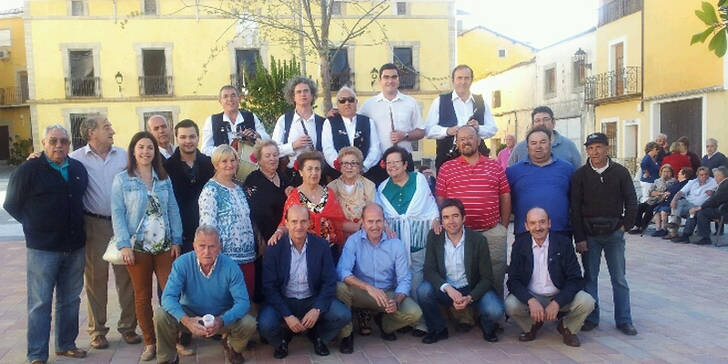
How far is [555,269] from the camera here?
4.86 metres

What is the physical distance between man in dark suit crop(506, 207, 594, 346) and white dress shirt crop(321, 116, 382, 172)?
57.8 inches

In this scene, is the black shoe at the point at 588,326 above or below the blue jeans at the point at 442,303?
below

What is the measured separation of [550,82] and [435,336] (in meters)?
23.9

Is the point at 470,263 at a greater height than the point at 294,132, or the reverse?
the point at 294,132

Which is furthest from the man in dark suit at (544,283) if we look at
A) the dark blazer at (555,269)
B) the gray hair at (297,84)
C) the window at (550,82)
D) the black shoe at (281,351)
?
the window at (550,82)

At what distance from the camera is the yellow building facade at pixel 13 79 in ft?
114

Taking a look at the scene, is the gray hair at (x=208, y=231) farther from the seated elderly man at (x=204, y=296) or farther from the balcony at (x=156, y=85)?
the balcony at (x=156, y=85)

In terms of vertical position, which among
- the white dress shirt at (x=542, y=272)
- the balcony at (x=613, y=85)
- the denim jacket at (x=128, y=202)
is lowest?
the white dress shirt at (x=542, y=272)

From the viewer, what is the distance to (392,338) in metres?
5.04

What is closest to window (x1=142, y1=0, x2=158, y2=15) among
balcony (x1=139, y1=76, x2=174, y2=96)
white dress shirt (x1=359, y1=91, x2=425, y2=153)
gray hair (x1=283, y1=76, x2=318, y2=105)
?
balcony (x1=139, y1=76, x2=174, y2=96)

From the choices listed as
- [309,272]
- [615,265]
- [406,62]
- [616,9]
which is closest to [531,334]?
[615,265]

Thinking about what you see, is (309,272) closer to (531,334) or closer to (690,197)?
(531,334)

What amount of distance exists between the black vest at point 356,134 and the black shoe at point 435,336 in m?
1.68

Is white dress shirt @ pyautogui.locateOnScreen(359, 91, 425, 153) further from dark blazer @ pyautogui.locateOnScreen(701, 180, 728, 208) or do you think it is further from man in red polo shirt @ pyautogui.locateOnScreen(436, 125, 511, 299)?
dark blazer @ pyautogui.locateOnScreen(701, 180, 728, 208)
